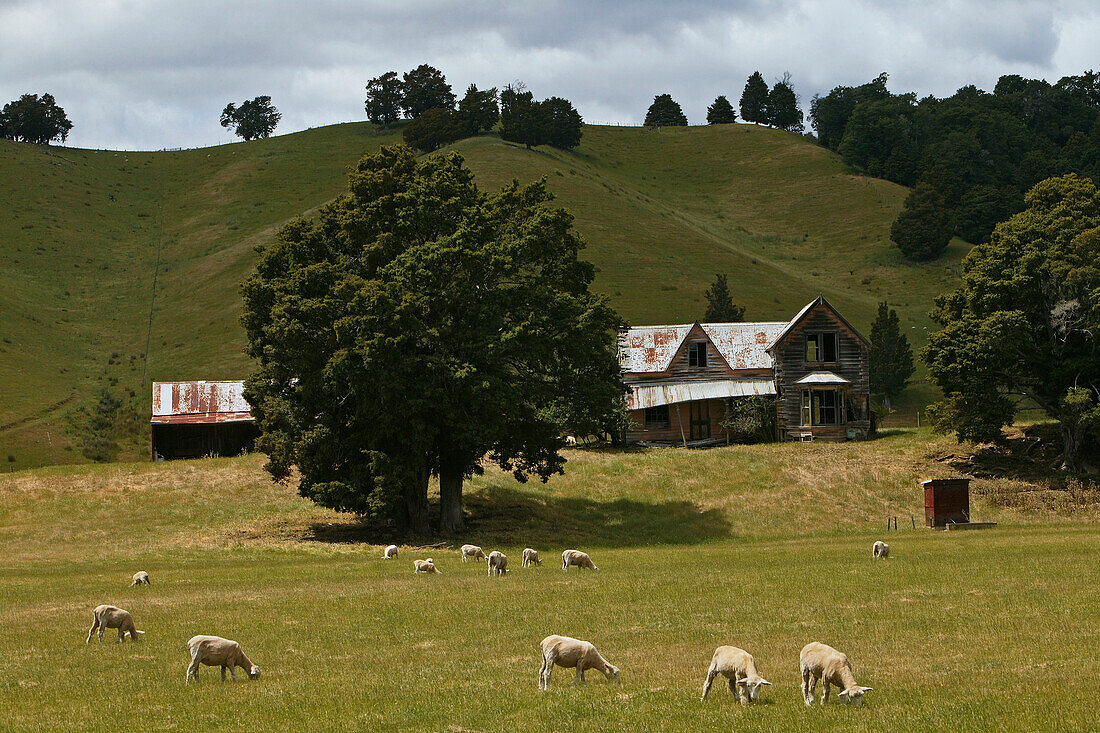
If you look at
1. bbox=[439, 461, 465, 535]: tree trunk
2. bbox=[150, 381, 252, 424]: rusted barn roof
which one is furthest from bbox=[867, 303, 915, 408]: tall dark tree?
bbox=[439, 461, 465, 535]: tree trunk

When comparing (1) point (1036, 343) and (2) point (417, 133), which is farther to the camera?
(2) point (417, 133)

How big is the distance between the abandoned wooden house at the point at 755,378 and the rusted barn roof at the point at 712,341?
0.08 metres

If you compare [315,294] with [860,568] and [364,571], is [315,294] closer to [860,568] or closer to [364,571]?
[364,571]

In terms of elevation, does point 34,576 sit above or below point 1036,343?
below

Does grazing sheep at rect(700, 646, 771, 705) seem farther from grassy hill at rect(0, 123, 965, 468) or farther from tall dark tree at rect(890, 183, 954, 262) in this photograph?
tall dark tree at rect(890, 183, 954, 262)

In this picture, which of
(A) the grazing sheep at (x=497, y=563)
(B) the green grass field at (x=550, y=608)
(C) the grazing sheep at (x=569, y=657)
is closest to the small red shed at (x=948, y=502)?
(B) the green grass field at (x=550, y=608)

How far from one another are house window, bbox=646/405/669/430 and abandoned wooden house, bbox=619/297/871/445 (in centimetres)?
8

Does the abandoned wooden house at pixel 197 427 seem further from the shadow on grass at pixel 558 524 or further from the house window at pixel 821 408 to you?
the house window at pixel 821 408

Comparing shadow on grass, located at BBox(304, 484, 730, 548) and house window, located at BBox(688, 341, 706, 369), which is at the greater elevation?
house window, located at BBox(688, 341, 706, 369)

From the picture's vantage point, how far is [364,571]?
3991 cm

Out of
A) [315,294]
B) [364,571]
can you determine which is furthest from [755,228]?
[364,571]

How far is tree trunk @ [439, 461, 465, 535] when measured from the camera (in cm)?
5441

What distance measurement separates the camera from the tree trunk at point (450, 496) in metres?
54.4

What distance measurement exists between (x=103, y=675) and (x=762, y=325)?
70.3 metres
